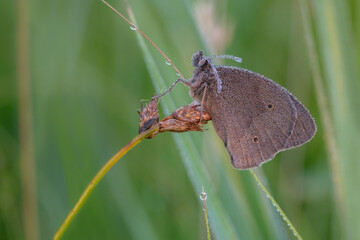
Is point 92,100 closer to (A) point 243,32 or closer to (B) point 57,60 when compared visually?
(B) point 57,60

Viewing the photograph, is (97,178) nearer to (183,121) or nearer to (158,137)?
(183,121)

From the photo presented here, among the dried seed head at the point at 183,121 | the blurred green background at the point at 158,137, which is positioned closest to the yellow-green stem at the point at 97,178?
the dried seed head at the point at 183,121

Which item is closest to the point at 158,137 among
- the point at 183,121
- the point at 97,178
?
the point at 183,121

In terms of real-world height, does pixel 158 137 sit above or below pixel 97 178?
above

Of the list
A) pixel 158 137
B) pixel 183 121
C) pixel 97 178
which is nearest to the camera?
pixel 97 178

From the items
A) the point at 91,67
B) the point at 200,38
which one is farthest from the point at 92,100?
the point at 200,38

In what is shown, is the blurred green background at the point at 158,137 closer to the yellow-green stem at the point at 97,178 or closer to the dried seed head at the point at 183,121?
the dried seed head at the point at 183,121

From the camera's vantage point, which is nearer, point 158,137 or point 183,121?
point 183,121
